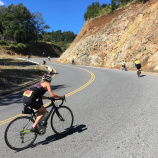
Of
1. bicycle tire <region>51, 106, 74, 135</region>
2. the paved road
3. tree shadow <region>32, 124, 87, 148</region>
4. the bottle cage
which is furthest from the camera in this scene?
bicycle tire <region>51, 106, 74, 135</region>

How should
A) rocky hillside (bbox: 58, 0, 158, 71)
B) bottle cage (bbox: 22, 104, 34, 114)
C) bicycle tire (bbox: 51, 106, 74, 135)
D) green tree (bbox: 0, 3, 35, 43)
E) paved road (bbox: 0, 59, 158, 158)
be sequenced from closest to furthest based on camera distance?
paved road (bbox: 0, 59, 158, 158) → bottle cage (bbox: 22, 104, 34, 114) → bicycle tire (bbox: 51, 106, 74, 135) → rocky hillside (bbox: 58, 0, 158, 71) → green tree (bbox: 0, 3, 35, 43)

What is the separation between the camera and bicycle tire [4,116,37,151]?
4.05m

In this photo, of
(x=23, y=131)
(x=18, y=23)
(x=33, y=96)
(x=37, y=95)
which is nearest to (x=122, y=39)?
(x=37, y=95)

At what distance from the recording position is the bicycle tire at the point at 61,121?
4.81 meters

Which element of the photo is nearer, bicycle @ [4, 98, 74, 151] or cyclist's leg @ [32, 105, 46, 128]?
bicycle @ [4, 98, 74, 151]

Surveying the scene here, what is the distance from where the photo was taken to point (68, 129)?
505 cm

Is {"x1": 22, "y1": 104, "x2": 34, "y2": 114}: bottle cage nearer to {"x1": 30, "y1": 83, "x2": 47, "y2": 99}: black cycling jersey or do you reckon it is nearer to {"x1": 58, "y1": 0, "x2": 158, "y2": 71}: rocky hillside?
{"x1": 30, "y1": 83, "x2": 47, "y2": 99}: black cycling jersey

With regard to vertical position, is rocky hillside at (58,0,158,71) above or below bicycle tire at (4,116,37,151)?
above

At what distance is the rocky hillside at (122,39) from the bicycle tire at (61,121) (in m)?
20.2

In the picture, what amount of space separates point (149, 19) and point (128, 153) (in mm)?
30945

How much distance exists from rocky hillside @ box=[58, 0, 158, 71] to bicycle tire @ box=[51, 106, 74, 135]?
2018 centimetres

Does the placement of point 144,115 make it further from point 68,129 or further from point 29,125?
point 29,125

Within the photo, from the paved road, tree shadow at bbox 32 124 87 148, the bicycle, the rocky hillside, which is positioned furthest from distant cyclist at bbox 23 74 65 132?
the rocky hillside

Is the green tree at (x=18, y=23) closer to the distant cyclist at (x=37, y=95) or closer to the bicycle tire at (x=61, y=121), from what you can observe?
the bicycle tire at (x=61, y=121)
